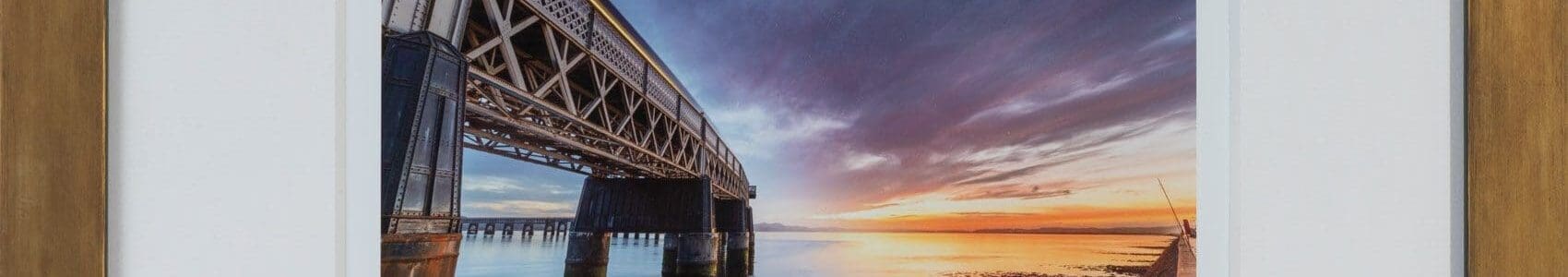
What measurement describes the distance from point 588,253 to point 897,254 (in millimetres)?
500

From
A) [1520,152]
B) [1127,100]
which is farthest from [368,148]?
[1520,152]

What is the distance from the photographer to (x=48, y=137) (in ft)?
3.61

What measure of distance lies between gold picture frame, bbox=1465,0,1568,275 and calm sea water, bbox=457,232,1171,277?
Answer: 1.31ft

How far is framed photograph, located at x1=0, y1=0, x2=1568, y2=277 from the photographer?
1104 millimetres

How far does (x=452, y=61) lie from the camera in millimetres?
1335

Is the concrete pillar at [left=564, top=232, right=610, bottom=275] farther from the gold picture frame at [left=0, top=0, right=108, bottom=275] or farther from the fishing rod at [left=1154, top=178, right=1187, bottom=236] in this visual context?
the fishing rod at [left=1154, top=178, right=1187, bottom=236]

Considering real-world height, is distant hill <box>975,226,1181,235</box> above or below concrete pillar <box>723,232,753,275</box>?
above

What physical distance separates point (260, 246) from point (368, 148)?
19cm

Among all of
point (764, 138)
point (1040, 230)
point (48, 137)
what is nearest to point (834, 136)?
point (764, 138)

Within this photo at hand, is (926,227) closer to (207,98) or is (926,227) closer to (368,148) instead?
(368,148)

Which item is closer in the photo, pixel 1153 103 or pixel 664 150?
pixel 1153 103

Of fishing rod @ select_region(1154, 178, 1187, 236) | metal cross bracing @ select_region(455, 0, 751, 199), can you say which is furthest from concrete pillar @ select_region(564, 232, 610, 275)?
fishing rod @ select_region(1154, 178, 1187, 236)

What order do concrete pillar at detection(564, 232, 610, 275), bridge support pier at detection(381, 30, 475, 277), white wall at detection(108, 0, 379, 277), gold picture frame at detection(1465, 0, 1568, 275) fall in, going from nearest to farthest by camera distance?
1. gold picture frame at detection(1465, 0, 1568, 275)
2. white wall at detection(108, 0, 379, 277)
3. bridge support pier at detection(381, 30, 475, 277)
4. concrete pillar at detection(564, 232, 610, 275)

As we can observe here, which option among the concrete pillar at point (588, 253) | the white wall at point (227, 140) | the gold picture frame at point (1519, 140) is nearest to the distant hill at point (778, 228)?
the concrete pillar at point (588, 253)
